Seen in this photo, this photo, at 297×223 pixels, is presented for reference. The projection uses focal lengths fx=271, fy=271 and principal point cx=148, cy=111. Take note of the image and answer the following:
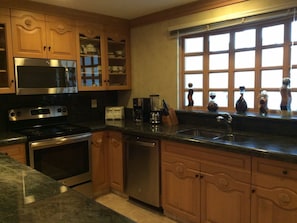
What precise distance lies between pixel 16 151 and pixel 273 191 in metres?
2.27

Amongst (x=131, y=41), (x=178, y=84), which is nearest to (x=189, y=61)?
(x=178, y=84)

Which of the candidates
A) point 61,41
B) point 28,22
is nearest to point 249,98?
point 61,41

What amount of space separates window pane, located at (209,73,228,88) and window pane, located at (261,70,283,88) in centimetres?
41

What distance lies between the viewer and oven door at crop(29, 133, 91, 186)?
274cm

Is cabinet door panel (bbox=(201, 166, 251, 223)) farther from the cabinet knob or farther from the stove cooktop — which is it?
the cabinet knob

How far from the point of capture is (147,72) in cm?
370

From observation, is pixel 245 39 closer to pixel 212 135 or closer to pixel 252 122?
pixel 252 122

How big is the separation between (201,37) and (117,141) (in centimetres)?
158

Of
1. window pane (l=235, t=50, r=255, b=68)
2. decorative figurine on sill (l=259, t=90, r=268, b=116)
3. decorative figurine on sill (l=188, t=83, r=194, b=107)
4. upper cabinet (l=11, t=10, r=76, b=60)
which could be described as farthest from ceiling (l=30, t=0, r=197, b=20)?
decorative figurine on sill (l=259, t=90, r=268, b=116)

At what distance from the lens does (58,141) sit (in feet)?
9.42

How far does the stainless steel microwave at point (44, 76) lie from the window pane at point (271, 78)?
2.15 meters

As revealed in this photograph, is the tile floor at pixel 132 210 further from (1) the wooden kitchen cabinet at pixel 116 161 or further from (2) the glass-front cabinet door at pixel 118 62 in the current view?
(2) the glass-front cabinet door at pixel 118 62

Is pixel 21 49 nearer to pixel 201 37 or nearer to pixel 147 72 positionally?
pixel 147 72

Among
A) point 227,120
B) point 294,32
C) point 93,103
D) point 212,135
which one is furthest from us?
point 93,103
